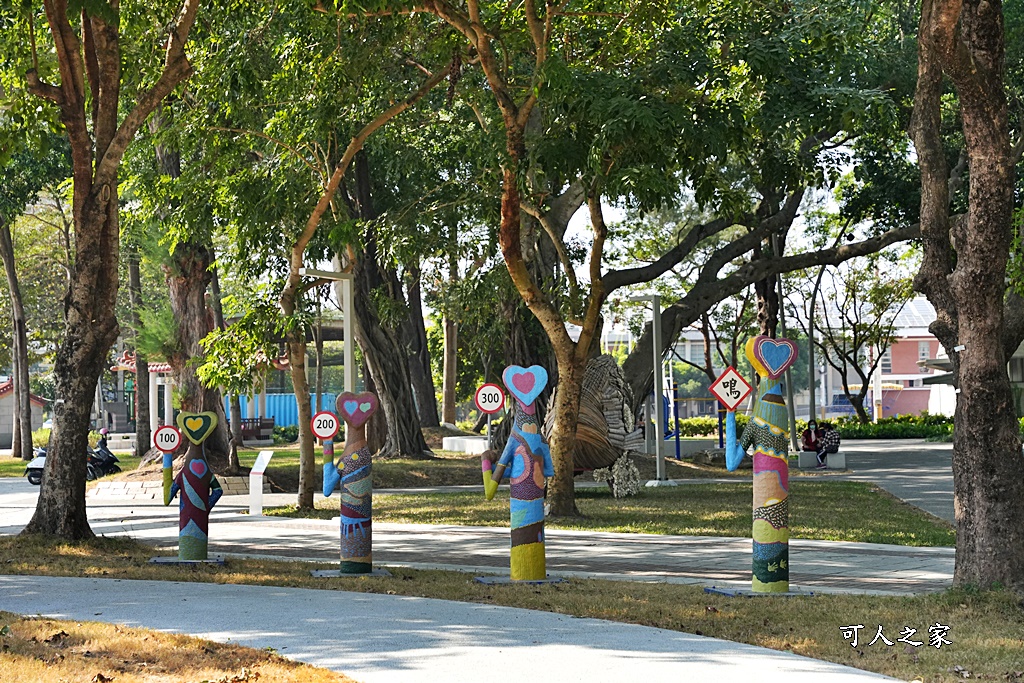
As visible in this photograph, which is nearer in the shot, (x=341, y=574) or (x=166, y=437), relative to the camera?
(x=341, y=574)

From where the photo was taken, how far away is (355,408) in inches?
429

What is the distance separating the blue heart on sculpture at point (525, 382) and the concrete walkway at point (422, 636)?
76.2 inches

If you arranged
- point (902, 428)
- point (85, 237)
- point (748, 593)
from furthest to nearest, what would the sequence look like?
point (902, 428)
point (85, 237)
point (748, 593)

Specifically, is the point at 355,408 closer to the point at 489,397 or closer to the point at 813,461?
the point at 489,397

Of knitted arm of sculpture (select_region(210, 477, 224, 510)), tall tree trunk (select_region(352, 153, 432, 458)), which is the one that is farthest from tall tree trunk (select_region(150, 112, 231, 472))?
knitted arm of sculpture (select_region(210, 477, 224, 510))

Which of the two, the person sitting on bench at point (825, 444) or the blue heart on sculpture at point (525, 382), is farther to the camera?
the person sitting on bench at point (825, 444)

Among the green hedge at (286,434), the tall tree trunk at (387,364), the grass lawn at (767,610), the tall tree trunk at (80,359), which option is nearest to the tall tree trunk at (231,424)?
the tall tree trunk at (387,364)

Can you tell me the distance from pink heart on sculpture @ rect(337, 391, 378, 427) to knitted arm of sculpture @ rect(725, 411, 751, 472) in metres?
3.15

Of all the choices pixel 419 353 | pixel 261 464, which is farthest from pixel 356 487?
pixel 419 353

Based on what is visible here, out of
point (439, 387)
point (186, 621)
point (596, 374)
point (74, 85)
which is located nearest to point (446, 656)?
point (186, 621)

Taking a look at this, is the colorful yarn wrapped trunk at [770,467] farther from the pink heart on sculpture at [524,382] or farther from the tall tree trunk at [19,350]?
the tall tree trunk at [19,350]

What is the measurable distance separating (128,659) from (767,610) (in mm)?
4298

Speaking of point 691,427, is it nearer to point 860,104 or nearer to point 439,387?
point 439,387

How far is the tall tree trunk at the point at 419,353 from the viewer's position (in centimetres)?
3253
